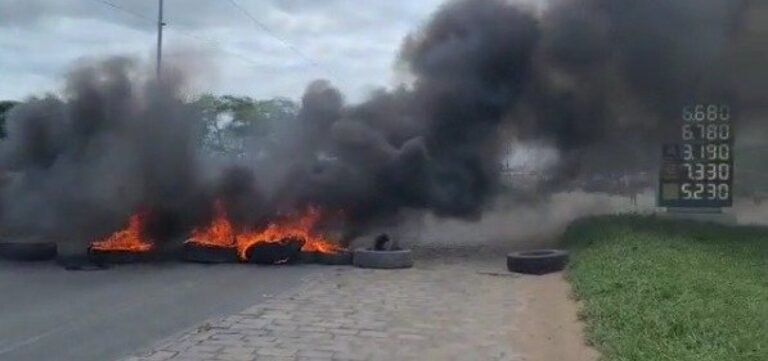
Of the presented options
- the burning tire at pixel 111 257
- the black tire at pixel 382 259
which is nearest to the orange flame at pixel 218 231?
the burning tire at pixel 111 257

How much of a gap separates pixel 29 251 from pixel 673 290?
11223 millimetres

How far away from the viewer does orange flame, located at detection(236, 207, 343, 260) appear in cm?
1602

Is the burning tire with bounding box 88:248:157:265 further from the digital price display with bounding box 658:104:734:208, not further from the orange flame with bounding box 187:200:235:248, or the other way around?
the digital price display with bounding box 658:104:734:208

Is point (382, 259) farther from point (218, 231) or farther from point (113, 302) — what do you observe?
point (113, 302)

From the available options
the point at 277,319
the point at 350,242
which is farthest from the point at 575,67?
the point at 277,319

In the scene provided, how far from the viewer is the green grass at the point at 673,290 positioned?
301 inches

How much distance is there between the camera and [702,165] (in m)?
17.6

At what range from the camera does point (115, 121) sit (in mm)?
17016

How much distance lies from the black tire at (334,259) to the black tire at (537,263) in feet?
9.45

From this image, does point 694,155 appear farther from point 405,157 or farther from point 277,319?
point 277,319

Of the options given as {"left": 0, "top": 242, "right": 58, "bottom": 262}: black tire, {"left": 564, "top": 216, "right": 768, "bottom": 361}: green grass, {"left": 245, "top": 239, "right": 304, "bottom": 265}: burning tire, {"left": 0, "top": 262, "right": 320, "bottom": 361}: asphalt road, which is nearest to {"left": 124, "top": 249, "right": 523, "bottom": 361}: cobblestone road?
{"left": 0, "top": 262, "right": 320, "bottom": 361}: asphalt road

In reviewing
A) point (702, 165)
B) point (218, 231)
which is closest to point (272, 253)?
Answer: point (218, 231)

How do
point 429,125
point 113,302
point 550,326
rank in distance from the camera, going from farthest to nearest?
point 429,125
point 113,302
point 550,326

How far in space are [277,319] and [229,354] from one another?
1.90 m
